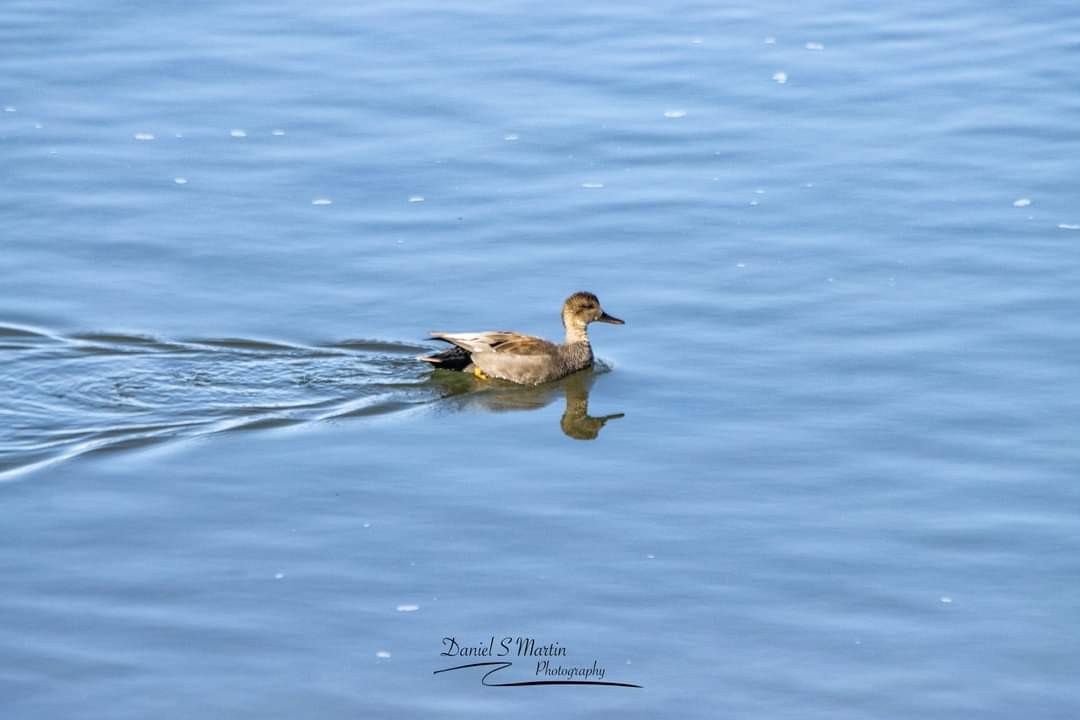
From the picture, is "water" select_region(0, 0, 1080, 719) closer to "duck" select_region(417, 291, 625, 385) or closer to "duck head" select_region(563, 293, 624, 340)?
"duck" select_region(417, 291, 625, 385)

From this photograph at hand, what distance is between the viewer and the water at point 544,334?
31.4ft

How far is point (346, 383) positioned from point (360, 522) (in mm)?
2426

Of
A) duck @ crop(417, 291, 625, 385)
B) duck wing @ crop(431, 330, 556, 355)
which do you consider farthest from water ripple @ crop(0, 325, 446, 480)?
duck wing @ crop(431, 330, 556, 355)

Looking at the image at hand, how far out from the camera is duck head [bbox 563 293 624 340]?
541 inches

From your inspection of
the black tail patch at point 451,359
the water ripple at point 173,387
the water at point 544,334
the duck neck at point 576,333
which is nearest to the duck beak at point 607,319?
the duck neck at point 576,333

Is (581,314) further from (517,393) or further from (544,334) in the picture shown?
(517,393)

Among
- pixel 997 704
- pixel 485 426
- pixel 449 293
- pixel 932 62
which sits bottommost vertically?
pixel 997 704

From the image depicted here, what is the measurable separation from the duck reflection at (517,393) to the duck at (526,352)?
Result: 61 mm

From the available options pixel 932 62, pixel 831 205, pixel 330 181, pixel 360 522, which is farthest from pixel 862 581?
pixel 932 62

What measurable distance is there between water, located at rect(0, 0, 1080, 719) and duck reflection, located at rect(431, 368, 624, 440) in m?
0.05

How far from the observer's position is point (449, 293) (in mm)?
14570

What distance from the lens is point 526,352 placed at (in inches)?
537

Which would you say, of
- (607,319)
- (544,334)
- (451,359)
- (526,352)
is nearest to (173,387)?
(451,359)

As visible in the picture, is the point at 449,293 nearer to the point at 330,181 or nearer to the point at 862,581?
the point at 330,181
